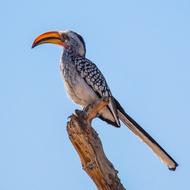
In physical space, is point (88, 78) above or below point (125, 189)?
Result: above

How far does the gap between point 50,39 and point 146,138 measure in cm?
252

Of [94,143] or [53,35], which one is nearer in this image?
[94,143]

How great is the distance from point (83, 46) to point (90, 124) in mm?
2862

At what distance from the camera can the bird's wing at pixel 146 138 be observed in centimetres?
875

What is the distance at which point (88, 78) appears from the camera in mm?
10211

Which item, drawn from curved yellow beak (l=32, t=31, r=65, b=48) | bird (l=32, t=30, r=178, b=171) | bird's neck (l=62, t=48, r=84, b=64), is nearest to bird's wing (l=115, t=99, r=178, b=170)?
bird (l=32, t=30, r=178, b=171)

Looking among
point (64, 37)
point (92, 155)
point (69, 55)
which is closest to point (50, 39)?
point (64, 37)

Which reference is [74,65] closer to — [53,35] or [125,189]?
[53,35]

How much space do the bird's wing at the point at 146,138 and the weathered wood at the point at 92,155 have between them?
1.08 metres

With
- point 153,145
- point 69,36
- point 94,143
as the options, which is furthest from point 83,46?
point 94,143

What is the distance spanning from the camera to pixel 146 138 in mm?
9234

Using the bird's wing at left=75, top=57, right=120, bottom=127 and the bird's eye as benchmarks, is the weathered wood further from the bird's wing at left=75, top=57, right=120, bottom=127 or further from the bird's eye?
the bird's eye

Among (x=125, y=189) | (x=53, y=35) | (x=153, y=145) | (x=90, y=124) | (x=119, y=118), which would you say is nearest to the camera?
(x=125, y=189)

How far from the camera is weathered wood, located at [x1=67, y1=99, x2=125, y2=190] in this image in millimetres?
7730
